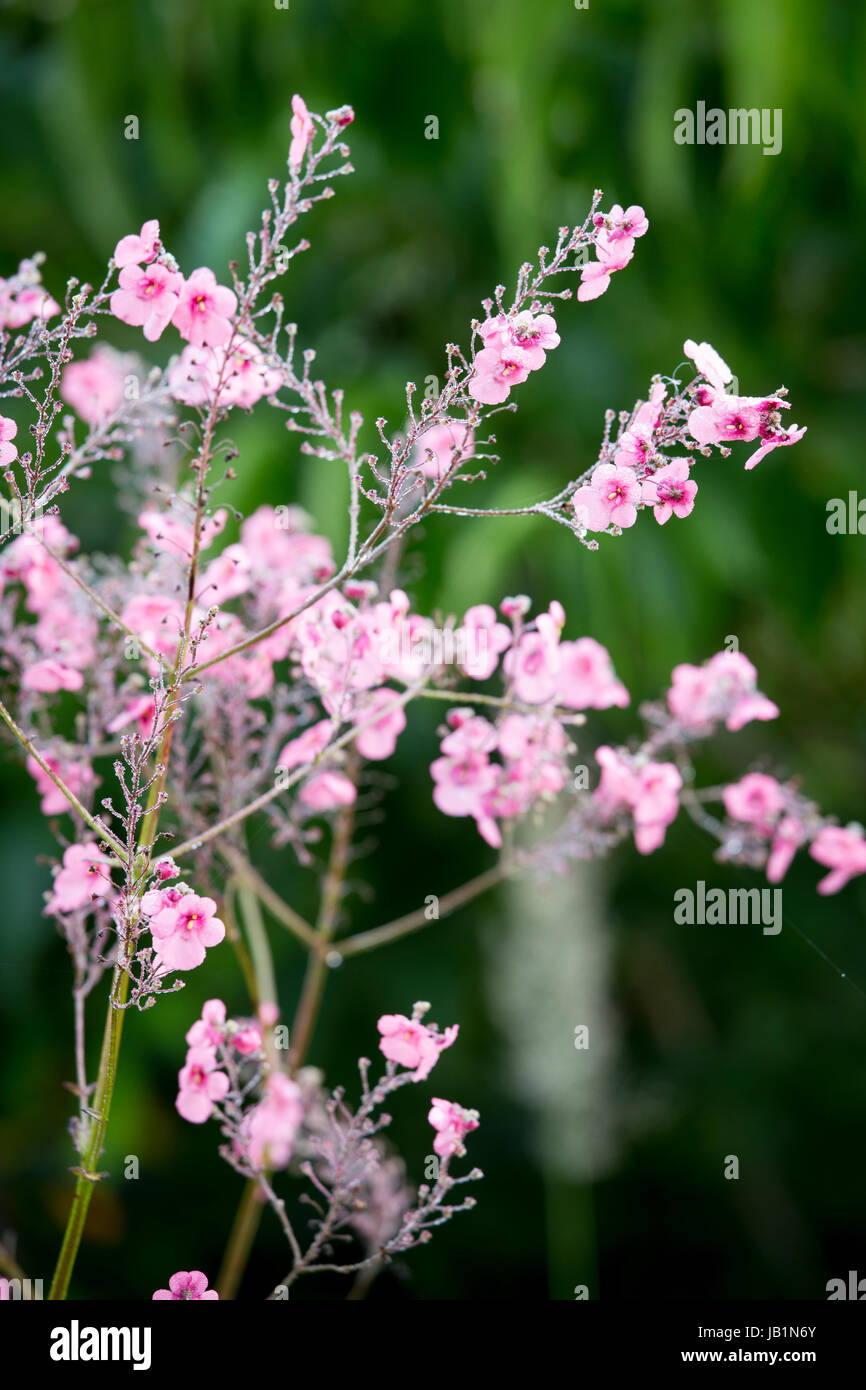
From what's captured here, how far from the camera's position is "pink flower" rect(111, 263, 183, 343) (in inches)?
16.1

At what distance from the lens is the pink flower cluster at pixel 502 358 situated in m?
0.38

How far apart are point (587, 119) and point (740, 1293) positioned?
66.5 inches

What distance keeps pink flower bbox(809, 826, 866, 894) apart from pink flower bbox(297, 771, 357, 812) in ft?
0.76

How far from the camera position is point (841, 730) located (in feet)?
6.77

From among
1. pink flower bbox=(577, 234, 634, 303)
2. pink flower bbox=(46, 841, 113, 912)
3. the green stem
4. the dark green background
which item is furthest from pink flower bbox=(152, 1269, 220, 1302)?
the dark green background

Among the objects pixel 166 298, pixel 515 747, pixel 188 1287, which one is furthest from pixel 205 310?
pixel 188 1287

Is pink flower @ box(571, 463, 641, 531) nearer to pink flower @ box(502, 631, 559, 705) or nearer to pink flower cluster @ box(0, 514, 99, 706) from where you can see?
pink flower @ box(502, 631, 559, 705)

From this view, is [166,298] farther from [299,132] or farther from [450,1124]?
[450,1124]

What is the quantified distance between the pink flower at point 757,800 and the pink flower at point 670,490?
253 mm

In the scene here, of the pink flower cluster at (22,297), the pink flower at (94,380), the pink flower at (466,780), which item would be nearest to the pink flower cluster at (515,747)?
the pink flower at (466,780)

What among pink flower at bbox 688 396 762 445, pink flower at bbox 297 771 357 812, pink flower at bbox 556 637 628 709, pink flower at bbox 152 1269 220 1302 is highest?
pink flower at bbox 556 637 628 709

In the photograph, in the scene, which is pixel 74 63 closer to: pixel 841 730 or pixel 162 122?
pixel 162 122

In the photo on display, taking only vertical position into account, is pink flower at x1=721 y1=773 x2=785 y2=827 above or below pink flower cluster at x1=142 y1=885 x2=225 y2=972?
above

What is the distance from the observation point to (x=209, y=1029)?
438mm
